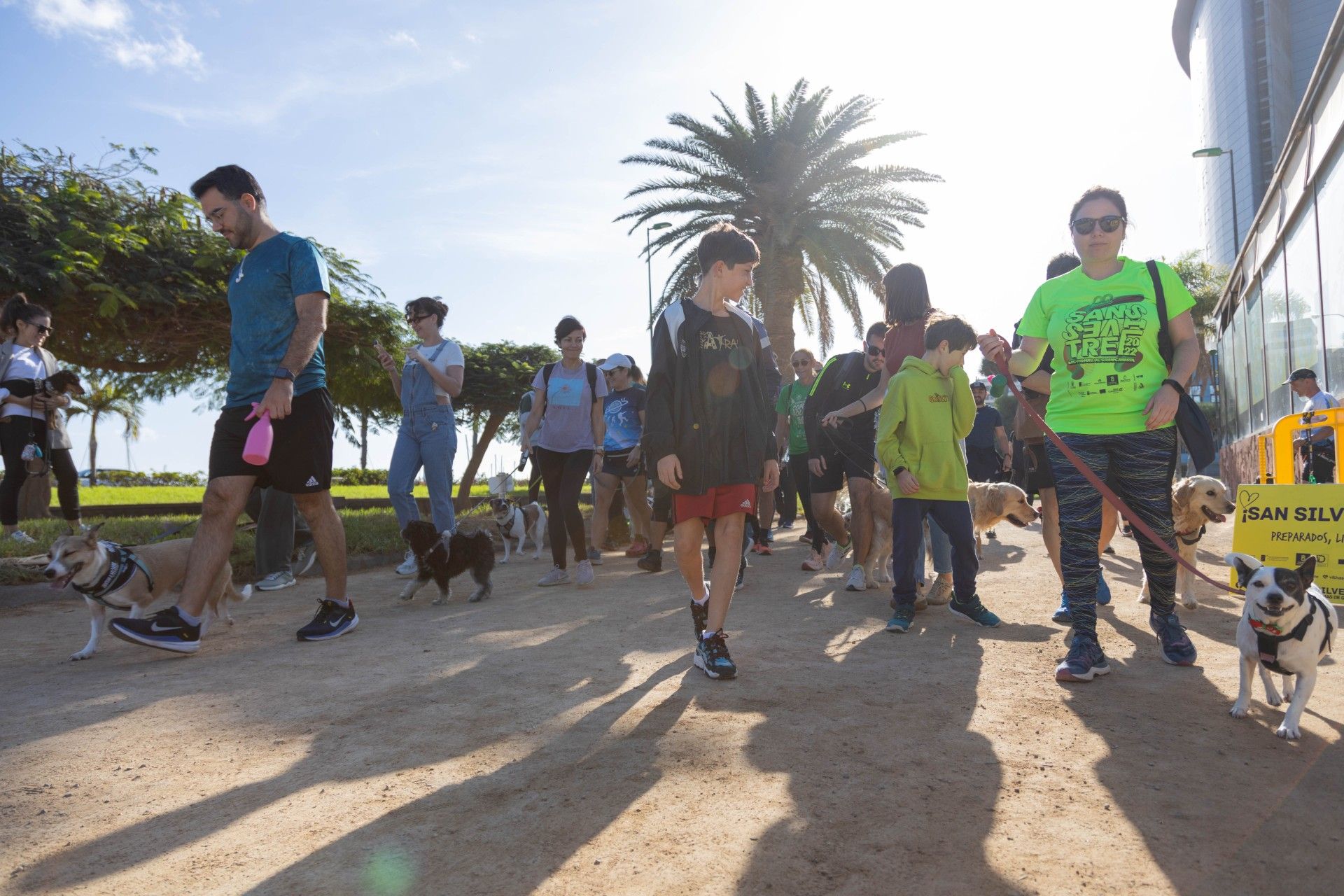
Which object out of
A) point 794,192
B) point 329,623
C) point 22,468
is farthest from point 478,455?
point 329,623

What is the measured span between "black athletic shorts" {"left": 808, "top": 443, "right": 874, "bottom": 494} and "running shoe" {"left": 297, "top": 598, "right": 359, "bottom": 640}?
350cm

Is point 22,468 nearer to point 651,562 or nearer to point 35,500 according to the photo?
point 651,562

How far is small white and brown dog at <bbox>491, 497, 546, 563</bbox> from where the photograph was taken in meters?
10.4

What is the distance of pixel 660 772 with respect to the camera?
8.70 feet

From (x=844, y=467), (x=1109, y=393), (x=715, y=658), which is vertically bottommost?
(x=715, y=658)

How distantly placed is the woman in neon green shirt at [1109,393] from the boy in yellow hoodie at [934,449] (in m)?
0.94

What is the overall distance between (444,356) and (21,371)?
11.7 feet

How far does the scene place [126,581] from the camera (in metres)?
4.80

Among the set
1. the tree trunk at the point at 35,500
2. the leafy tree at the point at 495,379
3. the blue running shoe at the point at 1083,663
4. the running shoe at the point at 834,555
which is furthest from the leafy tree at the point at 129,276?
the leafy tree at the point at 495,379

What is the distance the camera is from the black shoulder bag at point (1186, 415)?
12.3 feet

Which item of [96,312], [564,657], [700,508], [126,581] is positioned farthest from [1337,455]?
[96,312]

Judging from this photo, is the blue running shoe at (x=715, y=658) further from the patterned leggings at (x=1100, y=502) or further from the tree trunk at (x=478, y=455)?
the tree trunk at (x=478, y=455)

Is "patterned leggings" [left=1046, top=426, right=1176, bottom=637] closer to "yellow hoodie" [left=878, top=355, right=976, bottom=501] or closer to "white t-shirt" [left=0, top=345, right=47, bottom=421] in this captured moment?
"yellow hoodie" [left=878, top=355, right=976, bottom=501]

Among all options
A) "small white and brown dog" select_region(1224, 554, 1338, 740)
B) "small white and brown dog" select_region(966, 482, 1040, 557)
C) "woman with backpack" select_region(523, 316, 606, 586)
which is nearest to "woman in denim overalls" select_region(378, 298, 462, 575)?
"woman with backpack" select_region(523, 316, 606, 586)
